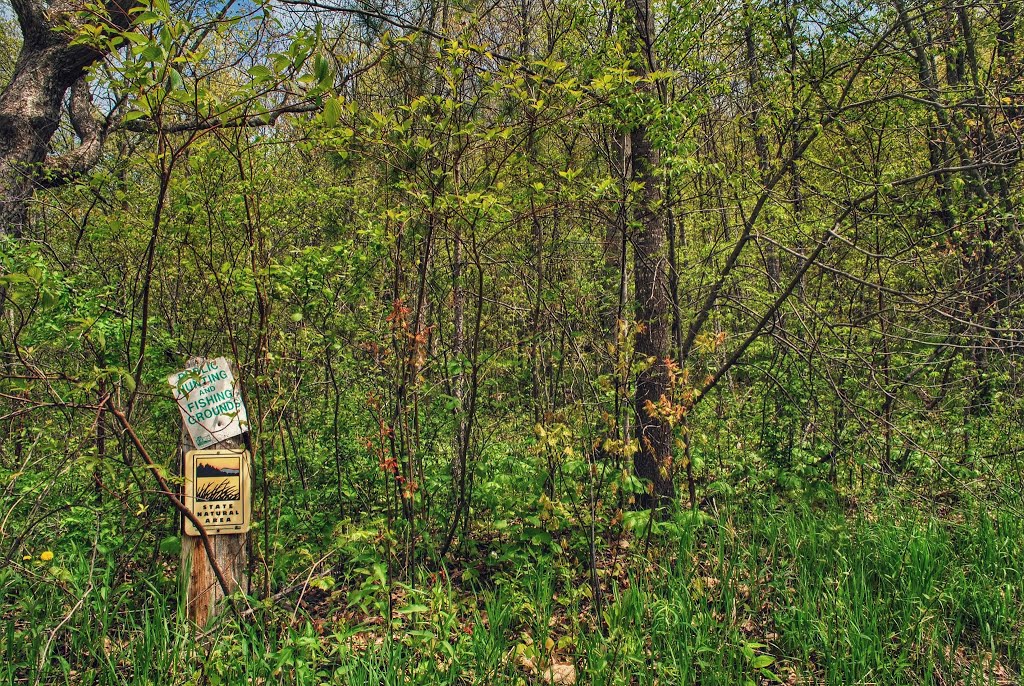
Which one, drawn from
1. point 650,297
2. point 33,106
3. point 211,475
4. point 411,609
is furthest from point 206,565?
point 33,106

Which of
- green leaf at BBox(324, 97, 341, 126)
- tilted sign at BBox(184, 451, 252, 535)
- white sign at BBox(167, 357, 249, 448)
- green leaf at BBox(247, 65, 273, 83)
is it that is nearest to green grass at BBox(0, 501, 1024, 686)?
tilted sign at BBox(184, 451, 252, 535)

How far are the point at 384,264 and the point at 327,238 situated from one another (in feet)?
4.42

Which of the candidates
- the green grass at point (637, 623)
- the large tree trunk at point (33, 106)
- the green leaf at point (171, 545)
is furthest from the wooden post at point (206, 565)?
the large tree trunk at point (33, 106)

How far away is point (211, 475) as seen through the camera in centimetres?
314

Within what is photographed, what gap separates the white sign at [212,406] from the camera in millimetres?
3092

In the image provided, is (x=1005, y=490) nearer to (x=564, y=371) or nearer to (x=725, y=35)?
(x=564, y=371)

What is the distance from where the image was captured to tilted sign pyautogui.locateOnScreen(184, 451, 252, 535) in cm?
312

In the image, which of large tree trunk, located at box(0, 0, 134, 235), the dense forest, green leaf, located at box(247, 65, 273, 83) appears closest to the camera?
green leaf, located at box(247, 65, 273, 83)

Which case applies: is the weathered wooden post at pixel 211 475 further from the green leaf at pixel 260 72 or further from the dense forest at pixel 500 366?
the green leaf at pixel 260 72

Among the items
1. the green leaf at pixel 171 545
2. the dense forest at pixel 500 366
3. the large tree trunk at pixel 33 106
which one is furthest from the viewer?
the large tree trunk at pixel 33 106

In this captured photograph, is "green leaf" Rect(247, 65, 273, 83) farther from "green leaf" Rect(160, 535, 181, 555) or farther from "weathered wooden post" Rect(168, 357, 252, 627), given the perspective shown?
"green leaf" Rect(160, 535, 181, 555)

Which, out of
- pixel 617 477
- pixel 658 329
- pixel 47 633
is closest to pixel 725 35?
pixel 658 329

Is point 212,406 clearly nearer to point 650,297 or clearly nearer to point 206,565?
point 206,565

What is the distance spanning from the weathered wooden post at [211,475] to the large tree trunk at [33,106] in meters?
2.80
